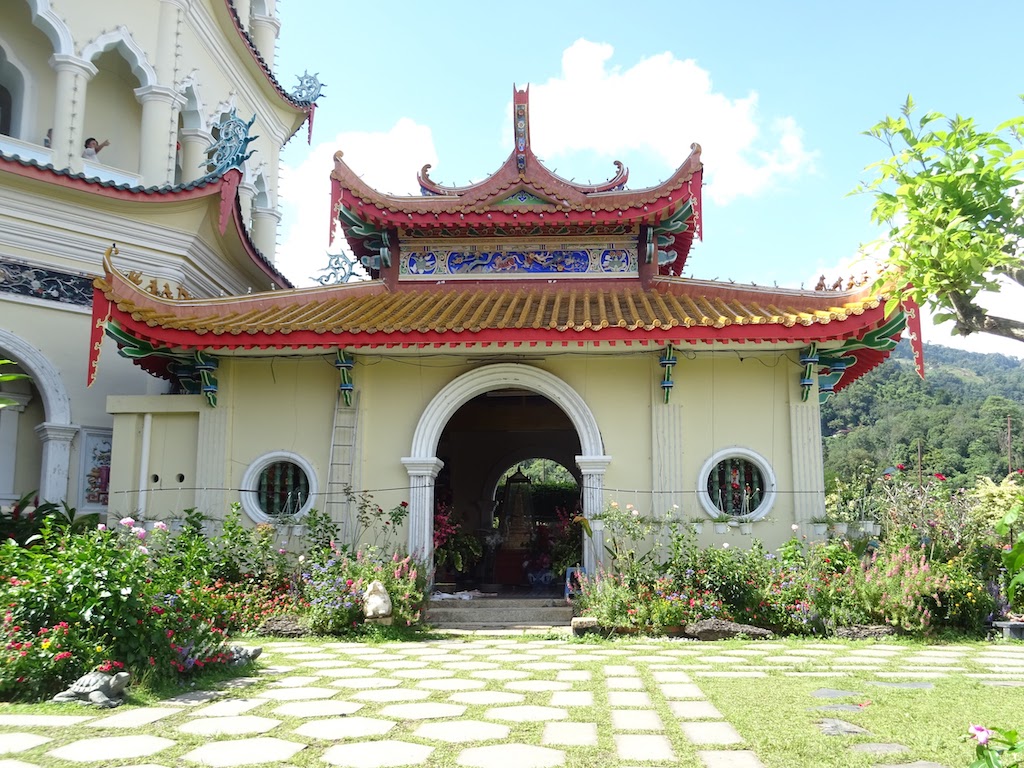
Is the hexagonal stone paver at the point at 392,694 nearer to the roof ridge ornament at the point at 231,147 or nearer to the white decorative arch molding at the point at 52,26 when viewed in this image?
the roof ridge ornament at the point at 231,147

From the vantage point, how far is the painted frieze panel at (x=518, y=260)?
456 inches

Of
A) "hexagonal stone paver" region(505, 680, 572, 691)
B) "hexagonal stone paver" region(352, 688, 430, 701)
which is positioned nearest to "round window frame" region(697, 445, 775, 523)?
"hexagonal stone paver" region(505, 680, 572, 691)

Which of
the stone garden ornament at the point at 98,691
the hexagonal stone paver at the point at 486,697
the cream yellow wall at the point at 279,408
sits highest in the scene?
the cream yellow wall at the point at 279,408

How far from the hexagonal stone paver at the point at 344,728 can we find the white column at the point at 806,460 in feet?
20.5

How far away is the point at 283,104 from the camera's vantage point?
17.6m

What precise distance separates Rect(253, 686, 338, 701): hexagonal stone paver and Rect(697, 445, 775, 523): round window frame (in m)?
5.35

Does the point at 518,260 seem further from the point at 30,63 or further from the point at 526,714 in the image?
the point at 30,63

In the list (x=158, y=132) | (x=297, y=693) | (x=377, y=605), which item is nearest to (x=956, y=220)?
(x=297, y=693)

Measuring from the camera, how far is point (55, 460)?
454 inches

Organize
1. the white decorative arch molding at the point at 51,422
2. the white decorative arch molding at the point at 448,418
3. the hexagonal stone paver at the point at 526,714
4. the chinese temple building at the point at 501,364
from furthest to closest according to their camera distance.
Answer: the white decorative arch molding at the point at 51,422, the white decorative arch molding at the point at 448,418, the chinese temple building at the point at 501,364, the hexagonal stone paver at the point at 526,714

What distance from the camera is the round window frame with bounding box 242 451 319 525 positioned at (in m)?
10.3

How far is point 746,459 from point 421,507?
144 inches

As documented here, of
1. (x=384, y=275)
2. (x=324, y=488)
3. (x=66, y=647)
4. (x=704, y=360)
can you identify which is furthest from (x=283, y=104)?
(x=66, y=647)

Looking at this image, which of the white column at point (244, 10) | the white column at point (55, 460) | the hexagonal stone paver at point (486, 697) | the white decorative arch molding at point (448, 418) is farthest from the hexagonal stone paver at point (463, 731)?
the white column at point (244, 10)
